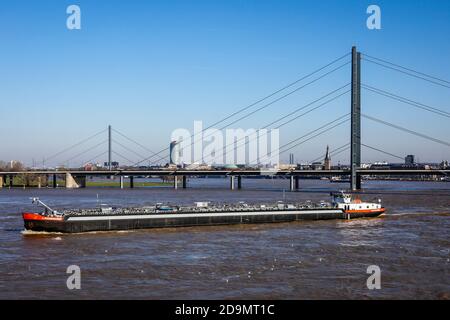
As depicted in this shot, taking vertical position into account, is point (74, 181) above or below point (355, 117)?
below

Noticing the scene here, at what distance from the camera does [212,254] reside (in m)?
33.1

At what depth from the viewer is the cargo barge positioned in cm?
4452

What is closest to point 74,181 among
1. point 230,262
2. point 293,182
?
point 293,182

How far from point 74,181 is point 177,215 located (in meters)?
112

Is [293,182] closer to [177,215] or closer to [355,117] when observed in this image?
[355,117]

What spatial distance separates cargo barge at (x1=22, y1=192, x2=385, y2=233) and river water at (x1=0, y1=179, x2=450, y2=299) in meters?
1.48

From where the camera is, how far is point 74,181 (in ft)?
507

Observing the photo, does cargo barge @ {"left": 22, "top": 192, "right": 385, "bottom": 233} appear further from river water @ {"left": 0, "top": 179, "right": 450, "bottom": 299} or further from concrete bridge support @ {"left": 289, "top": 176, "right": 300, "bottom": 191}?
concrete bridge support @ {"left": 289, "top": 176, "right": 300, "bottom": 191}

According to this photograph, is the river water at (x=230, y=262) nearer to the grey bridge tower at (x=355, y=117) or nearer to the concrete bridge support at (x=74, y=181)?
the grey bridge tower at (x=355, y=117)

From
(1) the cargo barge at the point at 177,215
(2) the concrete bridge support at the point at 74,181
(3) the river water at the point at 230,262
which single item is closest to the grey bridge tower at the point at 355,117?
(1) the cargo barge at the point at 177,215

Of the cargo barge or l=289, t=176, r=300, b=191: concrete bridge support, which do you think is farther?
l=289, t=176, r=300, b=191: concrete bridge support

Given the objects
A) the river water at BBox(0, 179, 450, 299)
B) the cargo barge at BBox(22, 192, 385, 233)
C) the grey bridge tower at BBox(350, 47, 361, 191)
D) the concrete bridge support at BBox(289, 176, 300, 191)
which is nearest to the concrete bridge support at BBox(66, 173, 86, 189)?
the concrete bridge support at BBox(289, 176, 300, 191)

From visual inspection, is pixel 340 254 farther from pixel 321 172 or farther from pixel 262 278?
pixel 321 172
